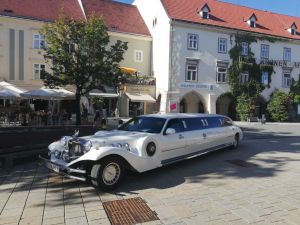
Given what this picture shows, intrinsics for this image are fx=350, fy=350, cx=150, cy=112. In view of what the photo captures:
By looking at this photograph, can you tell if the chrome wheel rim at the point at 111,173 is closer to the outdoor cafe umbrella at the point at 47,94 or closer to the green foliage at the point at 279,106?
the outdoor cafe umbrella at the point at 47,94

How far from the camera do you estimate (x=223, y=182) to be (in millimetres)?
8227

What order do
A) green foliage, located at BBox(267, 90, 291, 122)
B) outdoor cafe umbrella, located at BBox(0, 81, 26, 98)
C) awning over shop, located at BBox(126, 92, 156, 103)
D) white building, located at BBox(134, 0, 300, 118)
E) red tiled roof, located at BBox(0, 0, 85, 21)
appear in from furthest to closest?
green foliage, located at BBox(267, 90, 291, 122), white building, located at BBox(134, 0, 300, 118), awning over shop, located at BBox(126, 92, 156, 103), red tiled roof, located at BBox(0, 0, 85, 21), outdoor cafe umbrella, located at BBox(0, 81, 26, 98)

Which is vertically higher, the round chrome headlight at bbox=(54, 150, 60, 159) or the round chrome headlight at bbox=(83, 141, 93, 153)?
the round chrome headlight at bbox=(83, 141, 93, 153)

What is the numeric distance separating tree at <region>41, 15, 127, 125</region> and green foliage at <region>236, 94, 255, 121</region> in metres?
21.2

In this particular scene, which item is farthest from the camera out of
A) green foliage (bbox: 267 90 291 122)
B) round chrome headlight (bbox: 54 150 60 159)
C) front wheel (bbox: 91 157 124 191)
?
green foliage (bbox: 267 90 291 122)

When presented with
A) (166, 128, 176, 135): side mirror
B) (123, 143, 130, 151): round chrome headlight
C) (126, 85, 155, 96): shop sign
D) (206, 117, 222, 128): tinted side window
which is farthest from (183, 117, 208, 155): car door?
(126, 85, 155, 96): shop sign

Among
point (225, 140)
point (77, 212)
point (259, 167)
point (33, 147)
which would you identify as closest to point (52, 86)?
point (33, 147)

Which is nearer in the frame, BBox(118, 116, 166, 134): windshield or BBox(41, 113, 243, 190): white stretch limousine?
BBox(41, 113, 243, 190): white stretch limousine

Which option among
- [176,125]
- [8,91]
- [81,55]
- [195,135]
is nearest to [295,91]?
[81,55]

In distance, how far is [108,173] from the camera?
737cm

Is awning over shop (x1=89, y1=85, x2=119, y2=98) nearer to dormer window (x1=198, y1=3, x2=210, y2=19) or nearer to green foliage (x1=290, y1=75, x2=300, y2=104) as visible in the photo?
dormer window (x1=198, y1=3, x2=210, y2=19)

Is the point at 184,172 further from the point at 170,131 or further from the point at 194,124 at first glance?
the point at 194,124

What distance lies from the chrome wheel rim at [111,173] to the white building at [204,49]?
23771mm

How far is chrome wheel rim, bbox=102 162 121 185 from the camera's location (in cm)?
730
